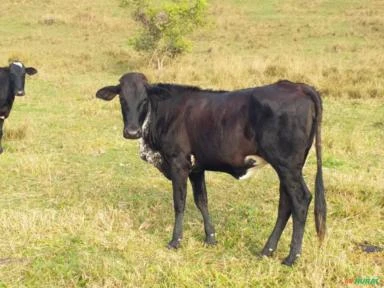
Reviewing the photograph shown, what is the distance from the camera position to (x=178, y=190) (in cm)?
532

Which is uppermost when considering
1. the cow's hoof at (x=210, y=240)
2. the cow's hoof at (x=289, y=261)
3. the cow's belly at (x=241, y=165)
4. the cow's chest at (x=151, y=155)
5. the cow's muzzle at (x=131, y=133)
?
the cow's muzzle at (x=131, y=133)

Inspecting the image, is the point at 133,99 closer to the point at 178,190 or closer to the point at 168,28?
the point at 178,190

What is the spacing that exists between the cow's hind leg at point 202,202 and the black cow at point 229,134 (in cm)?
1

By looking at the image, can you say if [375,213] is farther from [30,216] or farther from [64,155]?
[64,155]

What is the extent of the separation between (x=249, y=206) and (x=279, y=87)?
199cm

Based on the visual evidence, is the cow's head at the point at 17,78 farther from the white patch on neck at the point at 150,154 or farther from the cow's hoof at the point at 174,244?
the cow's hoof at the point at 174,244

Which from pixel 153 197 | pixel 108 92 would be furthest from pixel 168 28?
pixel 108 92

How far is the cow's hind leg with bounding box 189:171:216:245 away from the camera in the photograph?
17.9 ft

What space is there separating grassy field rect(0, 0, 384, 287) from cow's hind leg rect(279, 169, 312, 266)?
A: 14 cm

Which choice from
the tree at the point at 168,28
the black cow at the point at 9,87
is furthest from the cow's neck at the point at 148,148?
the tree at the point at 168,28

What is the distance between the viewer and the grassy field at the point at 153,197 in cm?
457

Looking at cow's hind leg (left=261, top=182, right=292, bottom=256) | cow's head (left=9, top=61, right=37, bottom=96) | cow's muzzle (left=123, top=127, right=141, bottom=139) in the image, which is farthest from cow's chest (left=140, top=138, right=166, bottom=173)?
cow's head (left=9, top=61, right=37, bottom=96)

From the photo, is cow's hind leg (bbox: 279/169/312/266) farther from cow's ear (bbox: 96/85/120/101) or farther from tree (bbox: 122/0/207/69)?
tree (bbox: 122/0/207/69)

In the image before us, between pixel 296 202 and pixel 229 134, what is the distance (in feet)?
2.78
